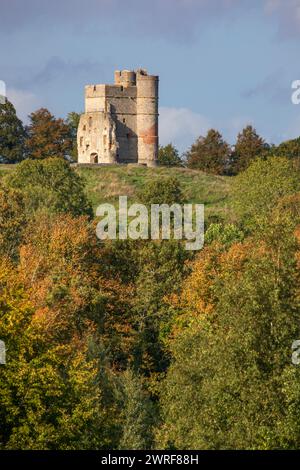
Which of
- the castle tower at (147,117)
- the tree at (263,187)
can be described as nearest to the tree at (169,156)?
the castle tower at (147,117)

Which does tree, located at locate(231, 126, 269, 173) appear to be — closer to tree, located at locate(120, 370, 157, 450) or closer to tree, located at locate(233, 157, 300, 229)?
tree, located at locate(233, 157, 300, 229)

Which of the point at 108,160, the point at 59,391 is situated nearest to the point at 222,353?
the point at 59,391

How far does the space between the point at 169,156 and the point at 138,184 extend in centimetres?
3106

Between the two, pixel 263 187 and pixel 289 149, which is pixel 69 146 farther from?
pixel 263 187

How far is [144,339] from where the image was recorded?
217ft

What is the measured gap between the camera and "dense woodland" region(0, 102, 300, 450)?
4328 cm

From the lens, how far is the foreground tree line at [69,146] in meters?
120

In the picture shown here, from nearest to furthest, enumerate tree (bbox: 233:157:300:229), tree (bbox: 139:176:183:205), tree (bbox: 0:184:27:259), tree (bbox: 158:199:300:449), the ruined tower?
1. tree (bbox: 158:199:300:449)
2. tree (bbox: 0:184:27:259)
3. tree (bbox: 139:176:183:205)
4. tree (bbox: 233:157:300:229)
5. the ruined tower

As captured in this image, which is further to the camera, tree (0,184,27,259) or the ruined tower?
the ruined tower

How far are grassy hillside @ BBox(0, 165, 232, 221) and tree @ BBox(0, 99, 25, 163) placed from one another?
1091 cm

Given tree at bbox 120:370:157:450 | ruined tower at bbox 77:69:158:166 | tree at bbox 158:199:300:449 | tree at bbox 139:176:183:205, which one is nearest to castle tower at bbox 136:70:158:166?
A: ruined tower at bbox 77:69:158:166

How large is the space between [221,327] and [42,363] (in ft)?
21.6

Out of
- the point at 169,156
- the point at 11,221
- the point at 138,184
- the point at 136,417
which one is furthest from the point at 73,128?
the point at 136,417

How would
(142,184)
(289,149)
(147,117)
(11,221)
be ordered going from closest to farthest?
1. (11,221)
2. (142,184)
3. (147,117)
4. (289,149)
